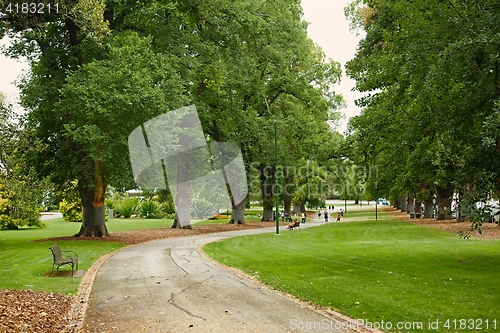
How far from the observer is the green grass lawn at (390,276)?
367 inches

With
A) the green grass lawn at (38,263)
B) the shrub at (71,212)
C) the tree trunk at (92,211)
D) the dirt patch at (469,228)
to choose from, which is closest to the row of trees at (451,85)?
the dirt patch at (469,228)

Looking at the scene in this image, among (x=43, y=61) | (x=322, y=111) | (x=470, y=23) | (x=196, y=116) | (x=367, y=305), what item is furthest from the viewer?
(x=322, y=111)

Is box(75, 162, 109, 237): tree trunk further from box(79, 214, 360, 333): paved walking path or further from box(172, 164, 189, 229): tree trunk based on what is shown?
box(79, 214, 360, 333): paved walking path

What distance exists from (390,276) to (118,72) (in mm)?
14432

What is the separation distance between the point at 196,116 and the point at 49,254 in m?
14.4

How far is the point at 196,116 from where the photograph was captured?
31266 mm

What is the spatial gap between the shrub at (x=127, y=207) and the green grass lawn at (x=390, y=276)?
39648 mm

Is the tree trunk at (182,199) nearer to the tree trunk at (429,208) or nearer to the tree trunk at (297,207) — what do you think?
the tree trunk at (429,208)

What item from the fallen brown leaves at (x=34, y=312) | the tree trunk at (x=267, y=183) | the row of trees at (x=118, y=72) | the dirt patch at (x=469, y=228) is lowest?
the fallen brown leaves at (x=34, y=312)

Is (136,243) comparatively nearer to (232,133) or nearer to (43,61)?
(43,61)

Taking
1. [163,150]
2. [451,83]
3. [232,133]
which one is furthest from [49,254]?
[232,133]

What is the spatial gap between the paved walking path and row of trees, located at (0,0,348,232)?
A: 19.8 feet

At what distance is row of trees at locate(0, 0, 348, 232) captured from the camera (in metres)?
21.1

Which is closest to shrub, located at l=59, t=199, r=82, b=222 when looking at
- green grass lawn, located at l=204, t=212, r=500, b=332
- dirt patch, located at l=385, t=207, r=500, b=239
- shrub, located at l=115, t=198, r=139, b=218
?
shrub, located at l=115, t=198, r=139, b=218
